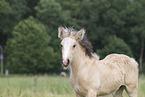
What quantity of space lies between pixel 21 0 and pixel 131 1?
72.6ft

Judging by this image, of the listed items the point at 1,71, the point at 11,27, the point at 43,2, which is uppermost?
the point at 43,2

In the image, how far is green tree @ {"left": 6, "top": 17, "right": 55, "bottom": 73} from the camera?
43059mm

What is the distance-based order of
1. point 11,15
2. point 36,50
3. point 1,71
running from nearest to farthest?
point 36,50
point 1,71
point 11,15

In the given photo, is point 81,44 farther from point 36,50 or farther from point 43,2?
point 43,2

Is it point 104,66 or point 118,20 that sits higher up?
point 118,20

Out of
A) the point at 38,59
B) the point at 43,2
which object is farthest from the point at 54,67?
the point at 43,2

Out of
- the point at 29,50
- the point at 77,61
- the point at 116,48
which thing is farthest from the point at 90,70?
the point at 116,48

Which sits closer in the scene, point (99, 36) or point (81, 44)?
point (81, 44)

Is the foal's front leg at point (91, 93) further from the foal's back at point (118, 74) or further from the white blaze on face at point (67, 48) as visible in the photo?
the white blaze on face at point (67, 48)

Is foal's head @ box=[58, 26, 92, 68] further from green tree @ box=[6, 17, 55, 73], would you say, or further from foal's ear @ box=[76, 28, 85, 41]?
green tree @ box=[6, 17, 55, 73]

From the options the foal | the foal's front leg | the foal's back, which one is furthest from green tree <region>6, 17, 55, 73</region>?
the foal's front leg

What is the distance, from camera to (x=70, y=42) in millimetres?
5734

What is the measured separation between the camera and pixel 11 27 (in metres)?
51.0

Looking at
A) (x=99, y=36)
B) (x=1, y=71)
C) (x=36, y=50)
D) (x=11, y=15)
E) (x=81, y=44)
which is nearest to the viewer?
(x=81, y=44)
